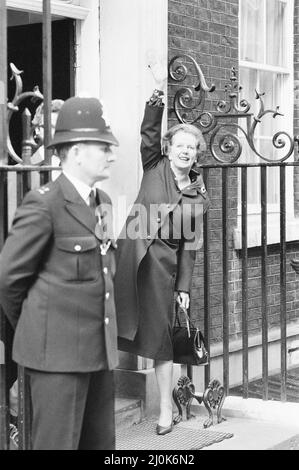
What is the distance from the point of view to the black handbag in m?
6.24

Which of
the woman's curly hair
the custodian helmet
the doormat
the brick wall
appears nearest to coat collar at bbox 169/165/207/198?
the woman's curly hair

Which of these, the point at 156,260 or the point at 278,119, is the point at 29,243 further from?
the point at 278,119

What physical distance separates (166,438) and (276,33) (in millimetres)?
4581

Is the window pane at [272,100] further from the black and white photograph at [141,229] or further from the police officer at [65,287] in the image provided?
the police officer at [65,287]

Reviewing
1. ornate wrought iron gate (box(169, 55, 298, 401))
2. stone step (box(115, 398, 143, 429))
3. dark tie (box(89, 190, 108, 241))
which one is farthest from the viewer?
ornate wrought iron gate (box(169, 55, 298, 401))

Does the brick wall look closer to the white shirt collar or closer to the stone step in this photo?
the stone step

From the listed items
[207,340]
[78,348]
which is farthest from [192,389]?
[78,348]

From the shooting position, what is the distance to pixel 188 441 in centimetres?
609

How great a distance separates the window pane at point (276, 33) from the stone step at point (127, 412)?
3912mm

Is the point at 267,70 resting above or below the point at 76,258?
above

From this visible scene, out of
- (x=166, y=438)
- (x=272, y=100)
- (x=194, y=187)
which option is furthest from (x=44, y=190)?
(x=272, y=100)

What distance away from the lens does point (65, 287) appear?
4.40 meters

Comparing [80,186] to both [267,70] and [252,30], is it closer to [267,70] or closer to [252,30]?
[252,30]

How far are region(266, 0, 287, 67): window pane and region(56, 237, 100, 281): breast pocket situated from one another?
5.26m
